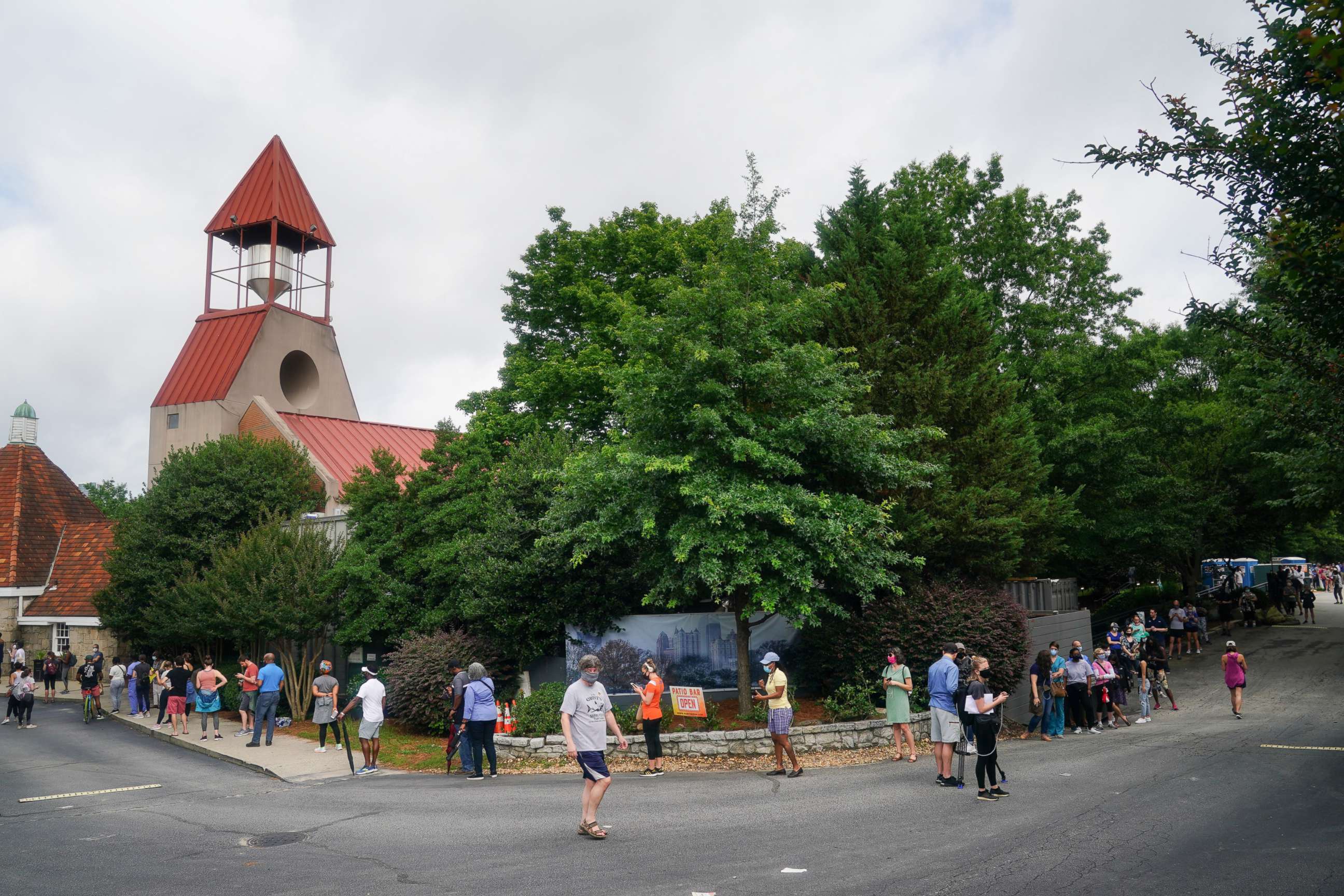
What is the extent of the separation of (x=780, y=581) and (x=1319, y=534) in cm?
4360

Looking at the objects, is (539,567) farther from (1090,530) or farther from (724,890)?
(1090,530)

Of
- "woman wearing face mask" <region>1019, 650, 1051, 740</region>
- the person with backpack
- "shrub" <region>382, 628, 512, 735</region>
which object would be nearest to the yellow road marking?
"shrub" <region>382, 628, 512, 735</region>

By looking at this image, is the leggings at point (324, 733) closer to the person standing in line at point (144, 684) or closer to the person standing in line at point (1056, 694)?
the person standing in line at point (144, 684)

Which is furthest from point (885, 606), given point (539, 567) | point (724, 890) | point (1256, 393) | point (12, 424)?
point (12, 424)

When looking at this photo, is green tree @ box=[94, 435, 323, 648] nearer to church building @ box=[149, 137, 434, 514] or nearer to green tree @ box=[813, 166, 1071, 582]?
church building @ box=[149, 137, 434, 514]

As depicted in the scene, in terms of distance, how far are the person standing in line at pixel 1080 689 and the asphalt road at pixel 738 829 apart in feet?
4.45

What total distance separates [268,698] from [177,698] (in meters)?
3.04

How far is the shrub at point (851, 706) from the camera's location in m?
14.5

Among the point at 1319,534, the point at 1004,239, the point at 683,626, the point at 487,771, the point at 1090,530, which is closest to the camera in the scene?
the point at 487,771

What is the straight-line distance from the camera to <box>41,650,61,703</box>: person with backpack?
28656 mm

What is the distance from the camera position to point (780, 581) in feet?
45.0

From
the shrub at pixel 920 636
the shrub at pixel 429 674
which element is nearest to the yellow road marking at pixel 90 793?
the shrub at pixel 429 674

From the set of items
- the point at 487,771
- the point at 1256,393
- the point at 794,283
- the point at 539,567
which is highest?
the point at 794,283

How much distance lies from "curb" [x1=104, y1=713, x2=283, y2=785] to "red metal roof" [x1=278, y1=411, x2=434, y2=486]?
31.5 ft
